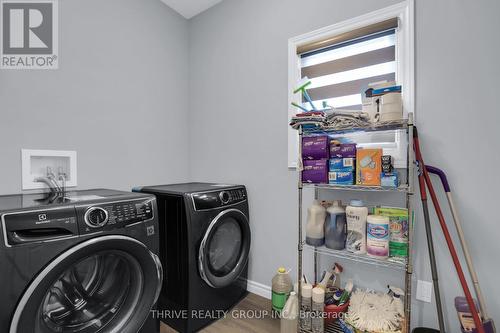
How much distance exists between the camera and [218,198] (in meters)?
1.64

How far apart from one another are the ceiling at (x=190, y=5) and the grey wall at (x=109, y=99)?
6cm

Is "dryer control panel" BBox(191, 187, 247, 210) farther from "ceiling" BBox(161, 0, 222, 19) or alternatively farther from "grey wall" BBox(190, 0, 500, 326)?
"ceiling" BBox(161, 0, 222, 19)

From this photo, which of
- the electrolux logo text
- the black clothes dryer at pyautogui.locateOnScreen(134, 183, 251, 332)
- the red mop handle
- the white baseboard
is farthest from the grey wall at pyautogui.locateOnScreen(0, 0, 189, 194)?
the red mop handle

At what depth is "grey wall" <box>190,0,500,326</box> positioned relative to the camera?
1.21 m

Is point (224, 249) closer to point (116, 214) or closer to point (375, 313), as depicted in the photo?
point (116, 214)

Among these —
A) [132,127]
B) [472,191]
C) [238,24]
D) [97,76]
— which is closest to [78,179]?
[132,127]

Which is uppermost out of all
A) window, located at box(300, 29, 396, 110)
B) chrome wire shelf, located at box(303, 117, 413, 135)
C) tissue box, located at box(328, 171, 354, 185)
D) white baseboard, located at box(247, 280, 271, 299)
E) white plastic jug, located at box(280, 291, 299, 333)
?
window, located at box(300, 29, 396, 110)

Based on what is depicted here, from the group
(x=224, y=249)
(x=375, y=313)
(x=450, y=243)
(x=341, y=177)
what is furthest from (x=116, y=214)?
(x=450, y=243)

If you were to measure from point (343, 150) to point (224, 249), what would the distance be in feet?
3.56

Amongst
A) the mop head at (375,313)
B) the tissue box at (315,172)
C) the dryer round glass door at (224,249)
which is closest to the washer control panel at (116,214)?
the dryer round glass door at (224,249)

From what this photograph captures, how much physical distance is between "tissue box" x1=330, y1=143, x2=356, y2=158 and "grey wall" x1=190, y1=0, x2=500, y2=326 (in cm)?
39

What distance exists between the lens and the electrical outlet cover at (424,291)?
131 centimetres

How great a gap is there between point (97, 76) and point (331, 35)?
1.68 meters

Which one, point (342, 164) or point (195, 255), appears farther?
point (195, 255)
